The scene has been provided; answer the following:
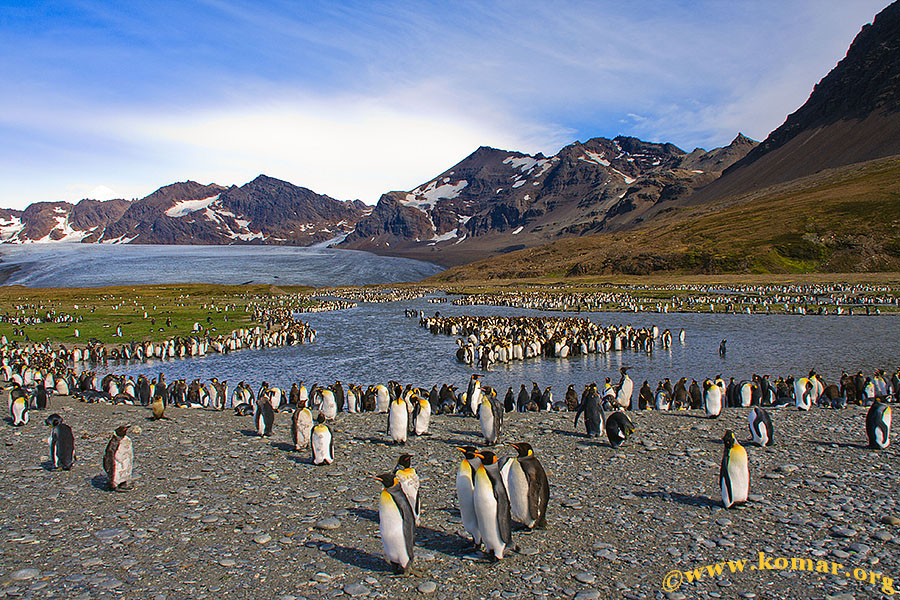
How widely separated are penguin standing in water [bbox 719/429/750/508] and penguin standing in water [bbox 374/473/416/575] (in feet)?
13.7

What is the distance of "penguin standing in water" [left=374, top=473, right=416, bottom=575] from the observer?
5.47m

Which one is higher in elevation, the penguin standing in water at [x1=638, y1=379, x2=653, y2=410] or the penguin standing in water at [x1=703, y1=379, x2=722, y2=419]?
the penguin standing in water at [x1=703, y1=379, x2=722, y2=419]

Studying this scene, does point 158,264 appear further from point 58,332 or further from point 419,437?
point 419,437

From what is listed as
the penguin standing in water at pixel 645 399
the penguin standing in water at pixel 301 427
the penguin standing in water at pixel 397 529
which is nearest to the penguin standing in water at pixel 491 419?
the penguin standing in water at pixel 301 427

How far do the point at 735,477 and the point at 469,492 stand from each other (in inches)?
141

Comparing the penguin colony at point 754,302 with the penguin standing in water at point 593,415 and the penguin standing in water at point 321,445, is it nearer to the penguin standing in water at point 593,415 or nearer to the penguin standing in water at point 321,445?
the penguin standing in water at point 593,415

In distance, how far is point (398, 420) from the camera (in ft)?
34.0

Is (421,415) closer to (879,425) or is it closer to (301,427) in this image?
(301,427)

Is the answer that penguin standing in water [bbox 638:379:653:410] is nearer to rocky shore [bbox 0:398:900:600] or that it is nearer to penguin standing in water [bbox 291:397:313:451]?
rocky shore [bbox 0:398:900:600]

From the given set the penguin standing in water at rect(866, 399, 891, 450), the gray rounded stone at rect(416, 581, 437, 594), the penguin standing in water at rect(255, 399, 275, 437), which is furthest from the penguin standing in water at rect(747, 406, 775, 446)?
the penguin standing in water at rect(255, 399, 275, 437)

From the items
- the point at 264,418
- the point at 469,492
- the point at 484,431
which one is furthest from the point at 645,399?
the point at 469,492

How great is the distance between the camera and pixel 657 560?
5773 mm

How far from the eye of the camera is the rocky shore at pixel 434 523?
17.4ft

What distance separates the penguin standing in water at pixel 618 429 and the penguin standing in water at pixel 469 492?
15.9 ft
